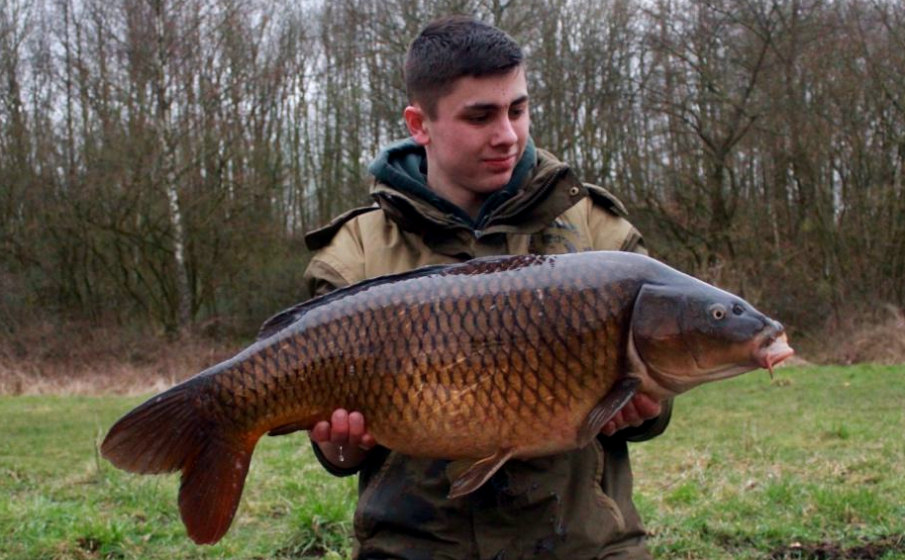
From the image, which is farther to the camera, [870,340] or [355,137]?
[355,137]

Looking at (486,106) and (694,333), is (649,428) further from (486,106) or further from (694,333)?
(486,106)

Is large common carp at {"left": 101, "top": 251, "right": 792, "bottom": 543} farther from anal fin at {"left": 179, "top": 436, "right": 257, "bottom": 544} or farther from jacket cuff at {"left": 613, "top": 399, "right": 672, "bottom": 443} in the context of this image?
jacket cuff at {"left": 613, "top": 399, "right": 672, "bottom": 443}

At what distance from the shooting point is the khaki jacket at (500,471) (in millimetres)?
2443

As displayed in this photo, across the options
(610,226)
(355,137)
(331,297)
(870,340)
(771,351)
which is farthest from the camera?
(355,137)

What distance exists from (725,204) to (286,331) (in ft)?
61.7

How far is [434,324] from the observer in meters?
2.18

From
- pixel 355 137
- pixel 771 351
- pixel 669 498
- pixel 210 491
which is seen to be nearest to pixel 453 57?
pixel 771 351

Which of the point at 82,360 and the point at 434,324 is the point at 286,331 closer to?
the point at 434,324

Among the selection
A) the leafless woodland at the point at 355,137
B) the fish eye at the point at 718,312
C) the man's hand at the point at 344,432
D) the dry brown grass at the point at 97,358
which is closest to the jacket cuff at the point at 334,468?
the man's hand at the point at 344,432

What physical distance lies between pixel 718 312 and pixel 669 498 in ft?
11.6

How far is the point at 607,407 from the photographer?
2084 mm

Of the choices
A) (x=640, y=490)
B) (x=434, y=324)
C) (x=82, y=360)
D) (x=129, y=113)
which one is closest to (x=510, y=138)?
(x=434, y=324)

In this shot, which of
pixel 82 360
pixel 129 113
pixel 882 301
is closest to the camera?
pixel 882 301

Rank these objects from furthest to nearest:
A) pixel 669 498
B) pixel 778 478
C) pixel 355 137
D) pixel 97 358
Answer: pixel 355 137
pixel 97 358
pixel 778 478
pixel 669 498
